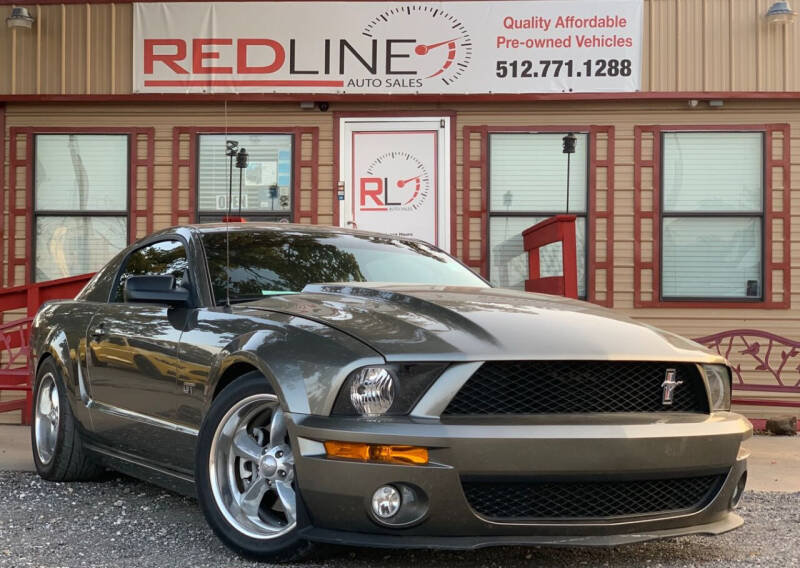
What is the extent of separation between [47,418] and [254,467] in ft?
8.07

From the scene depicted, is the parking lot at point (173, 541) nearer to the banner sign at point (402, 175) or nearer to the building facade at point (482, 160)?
the building facade at point (482, 160)

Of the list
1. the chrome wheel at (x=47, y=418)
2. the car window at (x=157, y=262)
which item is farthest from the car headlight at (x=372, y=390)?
the chrome wheel at (x=47, y=418)

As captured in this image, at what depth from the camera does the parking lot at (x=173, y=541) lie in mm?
3943

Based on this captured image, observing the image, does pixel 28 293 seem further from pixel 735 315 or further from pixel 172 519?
pixel 735 315

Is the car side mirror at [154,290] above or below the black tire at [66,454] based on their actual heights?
above

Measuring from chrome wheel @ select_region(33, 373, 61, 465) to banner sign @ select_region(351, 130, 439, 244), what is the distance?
14.6 ft

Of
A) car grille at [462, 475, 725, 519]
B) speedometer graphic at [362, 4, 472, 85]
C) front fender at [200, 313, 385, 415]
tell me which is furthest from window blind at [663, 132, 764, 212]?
front fender at [200, 313, 385, 415]

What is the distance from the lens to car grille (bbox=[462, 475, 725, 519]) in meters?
3.48

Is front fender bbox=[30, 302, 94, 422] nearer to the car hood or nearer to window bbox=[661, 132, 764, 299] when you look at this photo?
the car hood

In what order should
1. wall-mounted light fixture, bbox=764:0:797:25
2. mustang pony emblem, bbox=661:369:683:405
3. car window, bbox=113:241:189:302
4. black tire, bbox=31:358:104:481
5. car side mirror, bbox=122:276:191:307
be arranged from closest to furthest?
1. mustang pony emblem, bbox=661:369:683:405
2. car side mirror, bbox=122:276:191:307
3. car window, bbox=113:241:189:302
4. black tire, bbox=31:358:104:481
5. wall-mounted light fixture, bbox=764:0:797:25

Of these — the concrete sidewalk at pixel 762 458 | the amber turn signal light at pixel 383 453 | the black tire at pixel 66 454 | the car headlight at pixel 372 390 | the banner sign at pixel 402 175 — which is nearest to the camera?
the amber turn signal light at pixel 383 453

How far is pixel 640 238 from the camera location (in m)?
9.72

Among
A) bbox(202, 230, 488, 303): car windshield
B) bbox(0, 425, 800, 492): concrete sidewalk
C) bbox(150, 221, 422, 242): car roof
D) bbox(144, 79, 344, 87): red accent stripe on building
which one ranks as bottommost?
bbox(0, 425, 800, 492): concrete sidewalk

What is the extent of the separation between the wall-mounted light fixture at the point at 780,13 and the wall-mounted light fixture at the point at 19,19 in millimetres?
6867
